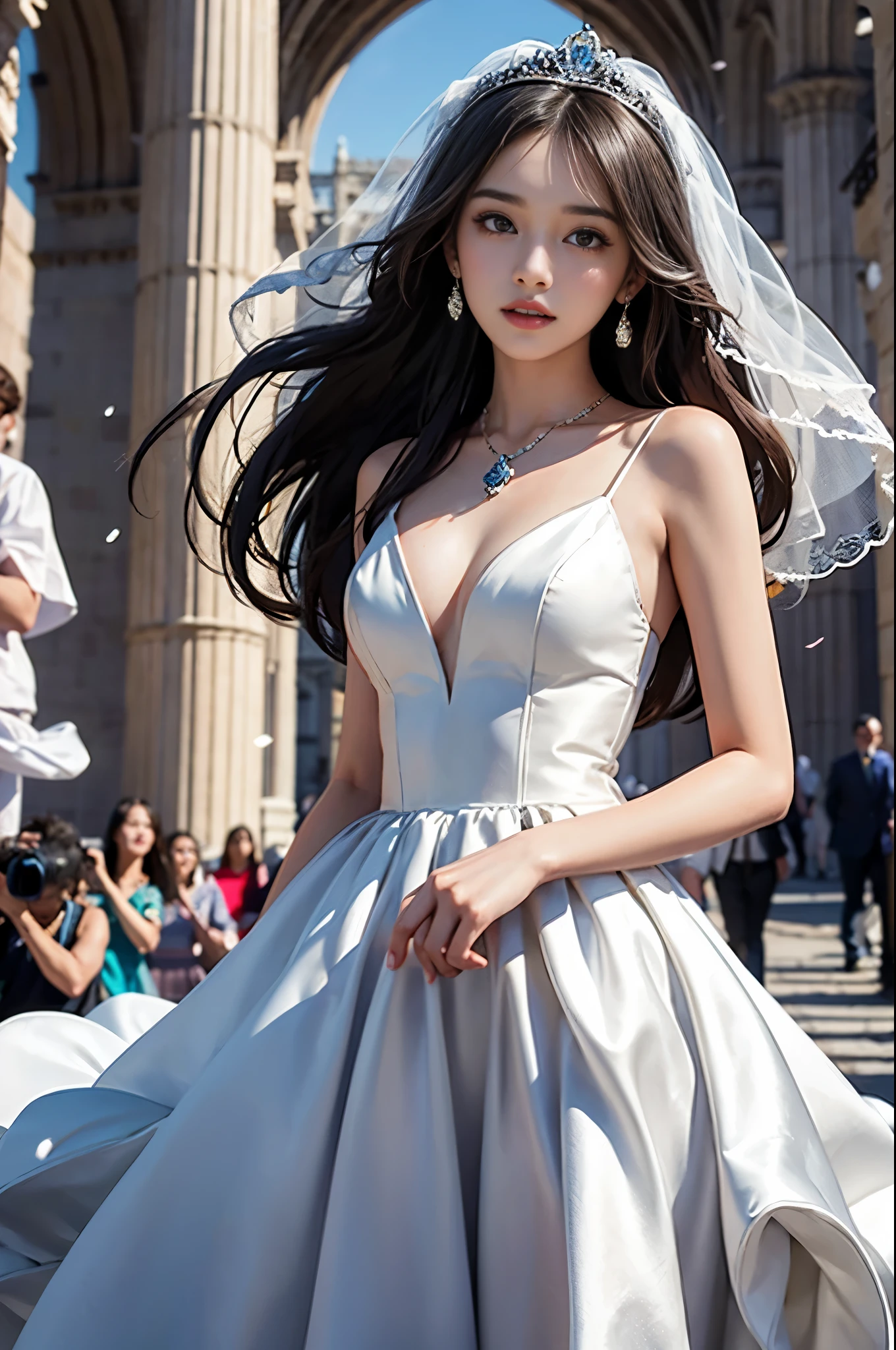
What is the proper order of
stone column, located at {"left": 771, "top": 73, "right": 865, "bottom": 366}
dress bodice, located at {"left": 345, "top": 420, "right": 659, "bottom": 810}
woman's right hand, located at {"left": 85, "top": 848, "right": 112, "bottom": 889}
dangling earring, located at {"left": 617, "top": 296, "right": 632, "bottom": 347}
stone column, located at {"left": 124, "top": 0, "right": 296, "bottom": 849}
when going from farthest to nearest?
stone column, located at {"left": 771, "top": 73, "right": 865, "bottom": 366} < stone column, located at {"left": 124, "top": 0, "right": 296, "bottom": 849} < woman's right hand, located at {"left": 85, "top": 848, "right": 112, "bottom": 889} < dangling earring, located at {"left": 617, "top": 296, "right": 632, "bottom": 347} < dress bodice, located at {"left": 345, "top": 420, "right": 659, "bottom": 810}

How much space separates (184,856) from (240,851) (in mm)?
917

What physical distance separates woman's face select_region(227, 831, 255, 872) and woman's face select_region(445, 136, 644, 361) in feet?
21.7

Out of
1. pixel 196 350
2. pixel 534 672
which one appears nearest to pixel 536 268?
pixel 534 672

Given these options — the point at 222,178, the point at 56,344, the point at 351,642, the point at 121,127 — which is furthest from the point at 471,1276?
the point at 121,127

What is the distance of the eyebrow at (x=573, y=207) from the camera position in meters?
1.67

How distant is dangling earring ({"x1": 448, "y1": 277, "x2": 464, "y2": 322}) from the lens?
6.32 ft

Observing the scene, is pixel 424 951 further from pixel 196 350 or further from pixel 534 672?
pixel 196 350

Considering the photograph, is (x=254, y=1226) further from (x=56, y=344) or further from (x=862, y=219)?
(x=56, y=344)

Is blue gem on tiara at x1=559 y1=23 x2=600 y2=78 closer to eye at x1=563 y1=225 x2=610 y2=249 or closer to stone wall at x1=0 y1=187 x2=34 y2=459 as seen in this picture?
eye at x1=563 y1=225 x2=610 y2=249

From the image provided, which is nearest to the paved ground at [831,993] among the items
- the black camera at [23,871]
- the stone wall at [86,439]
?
the black camera at [23,871]

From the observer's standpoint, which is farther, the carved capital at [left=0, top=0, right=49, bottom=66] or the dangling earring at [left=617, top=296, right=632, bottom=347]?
the carved capital at [left=0, top=0, right=49, bottom=66]

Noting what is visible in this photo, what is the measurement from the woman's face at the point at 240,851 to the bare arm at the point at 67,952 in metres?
4.03

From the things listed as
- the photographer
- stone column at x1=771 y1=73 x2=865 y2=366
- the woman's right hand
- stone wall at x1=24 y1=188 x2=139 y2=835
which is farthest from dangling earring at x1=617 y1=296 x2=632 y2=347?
stone column at x1=771 y1=73 x2=865 y2=366

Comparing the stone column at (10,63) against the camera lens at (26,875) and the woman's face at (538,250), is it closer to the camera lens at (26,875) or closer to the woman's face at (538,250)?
the camera lens at (26,875)
